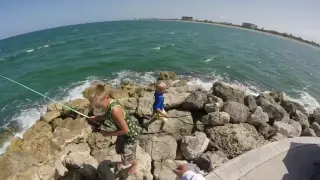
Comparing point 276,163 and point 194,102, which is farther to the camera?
point 194,102

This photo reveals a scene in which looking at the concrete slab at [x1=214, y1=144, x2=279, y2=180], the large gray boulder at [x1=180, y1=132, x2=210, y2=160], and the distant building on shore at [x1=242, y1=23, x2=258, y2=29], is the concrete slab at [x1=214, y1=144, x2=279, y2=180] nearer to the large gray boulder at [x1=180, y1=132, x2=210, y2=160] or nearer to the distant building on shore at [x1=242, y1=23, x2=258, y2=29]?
the large gray boulder at [x1=180, y1=132, x2=210, y2=160]

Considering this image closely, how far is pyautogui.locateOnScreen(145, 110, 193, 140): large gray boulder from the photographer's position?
8148 millimetres

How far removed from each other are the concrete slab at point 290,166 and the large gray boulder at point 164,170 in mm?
1693

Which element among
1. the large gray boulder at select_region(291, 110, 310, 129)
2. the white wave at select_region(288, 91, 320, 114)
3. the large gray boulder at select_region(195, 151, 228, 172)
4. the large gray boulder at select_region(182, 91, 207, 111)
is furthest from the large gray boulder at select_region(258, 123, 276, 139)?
the white wave at select_region(288, 91, 320, 114)

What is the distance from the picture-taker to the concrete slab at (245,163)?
18.8 feet

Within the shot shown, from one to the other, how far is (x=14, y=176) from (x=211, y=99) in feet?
22.7

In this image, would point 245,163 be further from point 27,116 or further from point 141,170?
point 27,116

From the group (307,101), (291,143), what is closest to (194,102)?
(291,143)

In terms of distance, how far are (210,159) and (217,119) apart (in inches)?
71.5

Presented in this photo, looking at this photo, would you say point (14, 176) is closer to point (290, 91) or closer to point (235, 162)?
point (235, 162)

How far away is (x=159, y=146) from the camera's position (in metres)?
7.18

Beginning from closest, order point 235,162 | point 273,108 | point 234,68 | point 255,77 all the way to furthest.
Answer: point 235,162, point 273,108, point 255,77, point 234,68

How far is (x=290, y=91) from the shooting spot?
2269cm

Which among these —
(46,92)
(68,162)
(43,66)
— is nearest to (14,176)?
(68,162)
